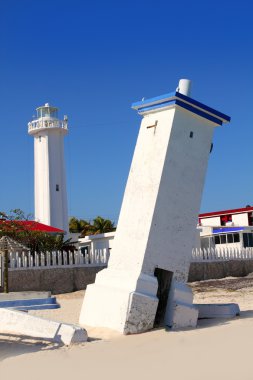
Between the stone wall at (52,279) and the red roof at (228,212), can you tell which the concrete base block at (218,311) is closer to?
the stone wall at (52,279)

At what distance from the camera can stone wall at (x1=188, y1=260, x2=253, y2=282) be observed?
20.2 meters

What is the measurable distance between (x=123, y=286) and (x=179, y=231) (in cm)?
141

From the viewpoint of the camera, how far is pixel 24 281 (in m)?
17.1

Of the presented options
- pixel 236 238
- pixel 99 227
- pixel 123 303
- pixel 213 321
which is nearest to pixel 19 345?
pixel 123 303

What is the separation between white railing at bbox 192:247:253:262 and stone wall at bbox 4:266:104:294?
14.0ft

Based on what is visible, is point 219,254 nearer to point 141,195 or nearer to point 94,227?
point 141,195

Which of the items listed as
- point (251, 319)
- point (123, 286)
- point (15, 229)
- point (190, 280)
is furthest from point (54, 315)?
point (15, 229)

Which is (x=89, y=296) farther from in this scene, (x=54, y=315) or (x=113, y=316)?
(x=54, y=315)

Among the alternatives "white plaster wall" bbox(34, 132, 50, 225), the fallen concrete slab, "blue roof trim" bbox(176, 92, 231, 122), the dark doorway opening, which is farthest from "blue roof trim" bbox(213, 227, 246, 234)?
the dark doorway opening

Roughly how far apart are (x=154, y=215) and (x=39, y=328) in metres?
2.62

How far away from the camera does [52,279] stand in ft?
57.6

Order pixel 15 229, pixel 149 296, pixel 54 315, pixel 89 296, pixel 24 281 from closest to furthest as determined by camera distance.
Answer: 1. pixel 149 296
2. pixel 89 296
3. pixel 54 315
4. pixel 24 281
5. pixel 15 229

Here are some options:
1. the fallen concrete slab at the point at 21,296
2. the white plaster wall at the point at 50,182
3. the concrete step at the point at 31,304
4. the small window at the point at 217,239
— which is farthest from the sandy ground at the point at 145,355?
the white plaster wall at the point at 50,182

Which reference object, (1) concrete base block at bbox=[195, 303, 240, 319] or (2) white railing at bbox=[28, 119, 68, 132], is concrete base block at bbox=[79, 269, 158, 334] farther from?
(2) white railing at bbox=[28, 119, 68, 132]
